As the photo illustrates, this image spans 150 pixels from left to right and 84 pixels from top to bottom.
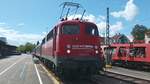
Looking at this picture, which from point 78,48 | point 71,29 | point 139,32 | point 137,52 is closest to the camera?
point 78,48

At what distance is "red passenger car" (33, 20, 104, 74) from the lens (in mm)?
18859

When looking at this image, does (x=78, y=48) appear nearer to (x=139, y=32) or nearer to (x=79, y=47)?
(x=79, y=47)

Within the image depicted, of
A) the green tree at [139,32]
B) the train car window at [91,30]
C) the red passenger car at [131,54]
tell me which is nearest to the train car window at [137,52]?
the red passenger car at [131,54]

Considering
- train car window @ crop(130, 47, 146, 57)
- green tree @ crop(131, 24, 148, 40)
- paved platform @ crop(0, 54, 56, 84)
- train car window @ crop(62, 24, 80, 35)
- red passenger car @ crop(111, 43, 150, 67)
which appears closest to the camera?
train car window @ crop(62, 24, 80, 35)

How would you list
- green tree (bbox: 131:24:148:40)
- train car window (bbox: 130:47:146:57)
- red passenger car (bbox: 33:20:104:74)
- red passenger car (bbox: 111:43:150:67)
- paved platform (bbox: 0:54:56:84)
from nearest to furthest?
red passenger car (bbox: 33:20:104:74), paved platform (bbox: 0:54:56:84), red passenger car (bbox: 111:43:150:67), train car window (bbox: 130:47:146:57), green tree (bbox: 131:24:148:40)

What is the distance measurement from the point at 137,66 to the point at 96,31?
769 inches

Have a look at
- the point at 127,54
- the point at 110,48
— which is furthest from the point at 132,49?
the point at 110,48

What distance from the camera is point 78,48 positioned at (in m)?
19.2

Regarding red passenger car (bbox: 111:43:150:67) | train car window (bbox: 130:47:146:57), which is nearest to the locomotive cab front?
red passenger car (bbox: 111:43:150:67)

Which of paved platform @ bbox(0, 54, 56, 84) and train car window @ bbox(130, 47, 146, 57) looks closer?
paved platform @ bbox(0, 54, 56, 84)

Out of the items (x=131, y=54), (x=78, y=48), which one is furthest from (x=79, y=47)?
(x=131, y=54)

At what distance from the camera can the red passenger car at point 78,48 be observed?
18.9m

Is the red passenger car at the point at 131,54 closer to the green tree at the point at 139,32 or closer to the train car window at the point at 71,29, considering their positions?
the train car window at the point at 71,29

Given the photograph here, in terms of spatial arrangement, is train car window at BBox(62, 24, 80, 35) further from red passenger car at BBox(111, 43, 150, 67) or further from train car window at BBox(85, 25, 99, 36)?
red passenger car at BBox(111, 43, 150, 67)
